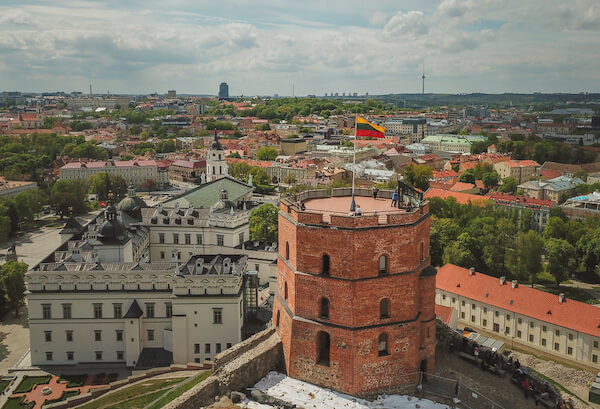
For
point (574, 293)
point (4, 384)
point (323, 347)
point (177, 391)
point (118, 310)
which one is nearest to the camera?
point (323, 347)

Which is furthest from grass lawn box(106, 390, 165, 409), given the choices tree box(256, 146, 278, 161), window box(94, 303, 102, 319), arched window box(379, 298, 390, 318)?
tree box(256, 146, 278, 161)

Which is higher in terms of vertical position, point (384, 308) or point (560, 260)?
point (384, 308)

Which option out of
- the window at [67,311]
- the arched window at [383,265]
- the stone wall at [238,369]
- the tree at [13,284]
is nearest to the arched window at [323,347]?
the stone wall at [238,369]

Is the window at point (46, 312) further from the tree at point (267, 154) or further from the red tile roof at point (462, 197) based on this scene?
the tree at point (267, 154)

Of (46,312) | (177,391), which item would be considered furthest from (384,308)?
(46,312)

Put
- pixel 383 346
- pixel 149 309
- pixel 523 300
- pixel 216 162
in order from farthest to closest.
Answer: pixel 216 162, pixel 523 300, pixel 149 309, pixel 383 346

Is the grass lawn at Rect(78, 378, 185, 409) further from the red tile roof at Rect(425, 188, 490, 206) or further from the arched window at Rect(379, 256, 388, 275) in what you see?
the red tile roof at Rect(425, 188, 490, 206)

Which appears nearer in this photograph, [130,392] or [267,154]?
[130,392]

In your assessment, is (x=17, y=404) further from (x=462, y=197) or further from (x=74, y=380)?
(x=462, y=197)
